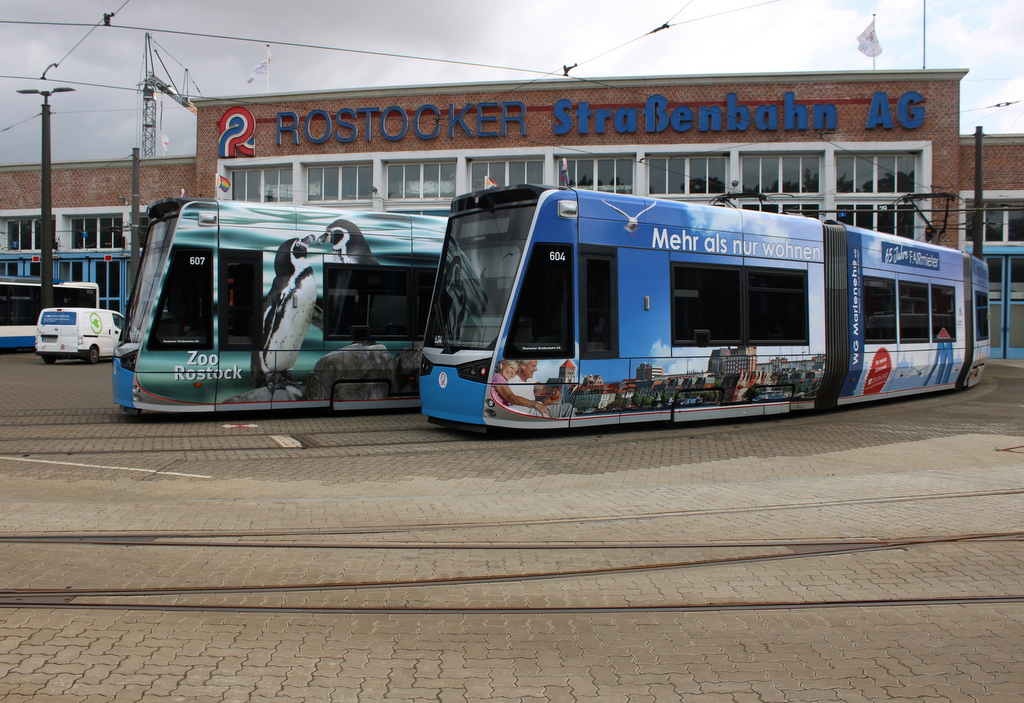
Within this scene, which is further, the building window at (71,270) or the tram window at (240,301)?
the building window at (71,270)

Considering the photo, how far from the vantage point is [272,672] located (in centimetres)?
329

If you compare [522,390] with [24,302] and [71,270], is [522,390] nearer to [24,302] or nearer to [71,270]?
[24,302]

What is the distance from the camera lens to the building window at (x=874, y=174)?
99.7ft

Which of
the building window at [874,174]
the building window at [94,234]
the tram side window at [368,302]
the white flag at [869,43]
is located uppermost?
the white flag at [869,43]

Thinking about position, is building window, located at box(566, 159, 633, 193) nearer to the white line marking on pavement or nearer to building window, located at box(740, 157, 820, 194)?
Answer: building window, located at box(740, 157, 820, 194)

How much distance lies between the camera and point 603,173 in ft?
104

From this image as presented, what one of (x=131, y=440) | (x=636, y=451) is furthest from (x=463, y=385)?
(x=131, y=440)

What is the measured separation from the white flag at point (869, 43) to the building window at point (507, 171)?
14.1 meters

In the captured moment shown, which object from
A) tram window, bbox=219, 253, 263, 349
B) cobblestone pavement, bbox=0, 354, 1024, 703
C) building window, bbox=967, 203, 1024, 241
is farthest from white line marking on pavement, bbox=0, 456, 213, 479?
building window, bbox=967, 203, 1024, 241

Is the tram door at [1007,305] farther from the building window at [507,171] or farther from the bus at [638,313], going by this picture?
Result: the bus at [638,313]

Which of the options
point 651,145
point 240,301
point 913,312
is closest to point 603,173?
point 651,145

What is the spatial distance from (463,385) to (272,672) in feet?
22.2

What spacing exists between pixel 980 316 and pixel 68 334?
2806 cm

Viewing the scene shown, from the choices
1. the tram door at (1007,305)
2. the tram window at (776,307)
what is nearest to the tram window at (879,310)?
the tram window at (776,307)
